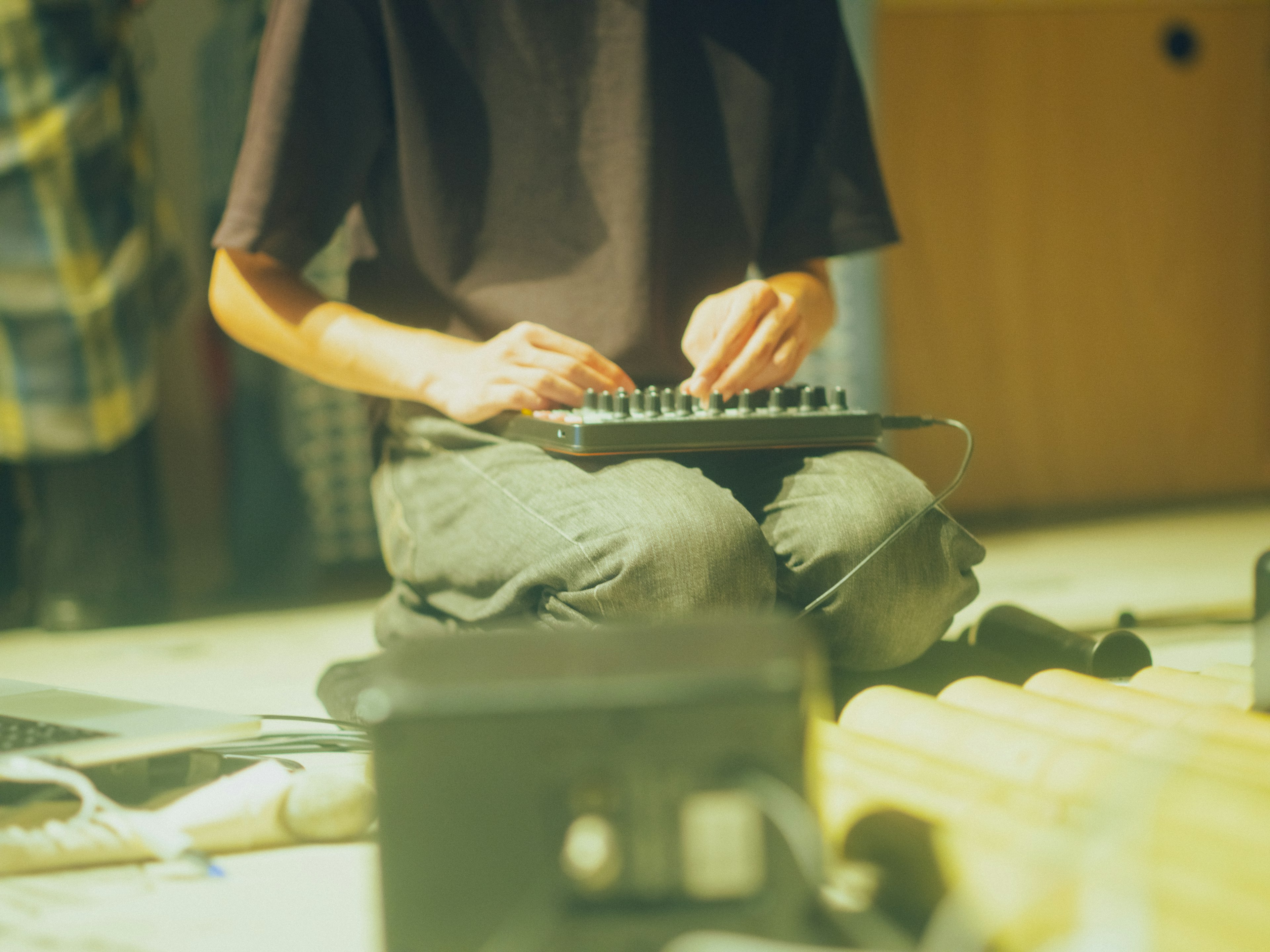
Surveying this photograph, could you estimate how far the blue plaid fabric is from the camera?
147 centimetres

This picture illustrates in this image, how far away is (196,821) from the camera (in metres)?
0.67

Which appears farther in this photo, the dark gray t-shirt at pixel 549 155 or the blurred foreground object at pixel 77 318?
the blurred foreground object at pixel 77 318

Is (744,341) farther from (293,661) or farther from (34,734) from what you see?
(293,661)

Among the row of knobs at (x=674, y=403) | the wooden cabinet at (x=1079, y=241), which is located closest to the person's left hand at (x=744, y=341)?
the row of knobs at (x=674, y=403)

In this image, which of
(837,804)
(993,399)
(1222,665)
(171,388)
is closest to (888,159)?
(993,399)

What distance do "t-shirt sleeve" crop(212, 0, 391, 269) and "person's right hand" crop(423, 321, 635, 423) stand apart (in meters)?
0.21

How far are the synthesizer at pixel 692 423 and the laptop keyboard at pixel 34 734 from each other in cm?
37

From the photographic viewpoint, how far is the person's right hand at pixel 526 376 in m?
0.86

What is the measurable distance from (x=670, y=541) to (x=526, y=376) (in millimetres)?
171

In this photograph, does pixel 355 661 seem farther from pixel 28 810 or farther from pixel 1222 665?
pixel 1222 665

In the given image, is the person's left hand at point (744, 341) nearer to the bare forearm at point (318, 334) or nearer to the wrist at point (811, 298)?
the wrist at point (811, 298)

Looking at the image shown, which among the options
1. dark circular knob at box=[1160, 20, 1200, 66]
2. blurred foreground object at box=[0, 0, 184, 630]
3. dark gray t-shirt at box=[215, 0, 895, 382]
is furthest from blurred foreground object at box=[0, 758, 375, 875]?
dark circular knob at box=[1160, 20, 1200, 66]

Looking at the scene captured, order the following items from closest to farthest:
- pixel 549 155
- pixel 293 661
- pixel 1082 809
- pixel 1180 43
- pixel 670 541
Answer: pixel 1082 809, pixel 670 541, pixel 549 155, pixel 293 661, pixel 1180 43

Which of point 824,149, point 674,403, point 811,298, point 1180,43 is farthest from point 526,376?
point 1180,43
